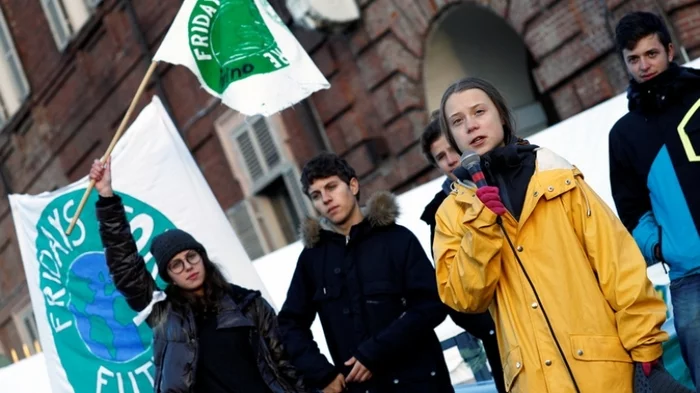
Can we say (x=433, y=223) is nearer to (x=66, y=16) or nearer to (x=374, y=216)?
(x=374, y=216)

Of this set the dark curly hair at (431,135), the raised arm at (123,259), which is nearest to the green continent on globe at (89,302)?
the raised arm at (123,259)

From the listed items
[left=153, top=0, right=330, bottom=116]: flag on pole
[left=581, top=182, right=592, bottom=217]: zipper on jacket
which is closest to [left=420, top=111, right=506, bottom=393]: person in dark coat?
[left=581, top=182, right=592, bottom=217]: zipper on jacket

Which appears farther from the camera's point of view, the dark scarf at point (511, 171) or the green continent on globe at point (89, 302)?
the green continent on globe at point (89, 302)

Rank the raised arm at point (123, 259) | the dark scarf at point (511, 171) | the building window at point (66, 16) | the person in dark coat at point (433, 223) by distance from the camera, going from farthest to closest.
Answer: the building window at point (66, 16)
the raised arm at point (123, 259)
the person in dark coat at point (433, 223)
the dark scarf at point (511, 171)

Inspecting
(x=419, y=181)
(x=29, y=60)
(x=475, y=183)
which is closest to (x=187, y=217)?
(x=475, y=183)

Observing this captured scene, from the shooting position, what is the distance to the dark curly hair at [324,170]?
4.85 m

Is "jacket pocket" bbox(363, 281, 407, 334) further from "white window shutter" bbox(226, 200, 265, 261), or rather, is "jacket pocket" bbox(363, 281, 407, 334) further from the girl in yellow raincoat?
"white window shutter" bbox(226, 200, 265, 261)

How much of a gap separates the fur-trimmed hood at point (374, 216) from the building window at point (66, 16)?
1143cm

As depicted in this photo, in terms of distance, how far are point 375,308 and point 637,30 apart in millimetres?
1469

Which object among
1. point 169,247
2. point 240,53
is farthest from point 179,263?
point 240,53

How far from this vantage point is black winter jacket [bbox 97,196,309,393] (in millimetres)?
4828

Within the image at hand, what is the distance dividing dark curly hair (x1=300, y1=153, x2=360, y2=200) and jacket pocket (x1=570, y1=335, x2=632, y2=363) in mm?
1832

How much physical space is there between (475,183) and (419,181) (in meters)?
7.88

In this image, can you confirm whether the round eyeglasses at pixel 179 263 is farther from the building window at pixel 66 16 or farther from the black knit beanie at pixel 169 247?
the building window at pixel 66 16
